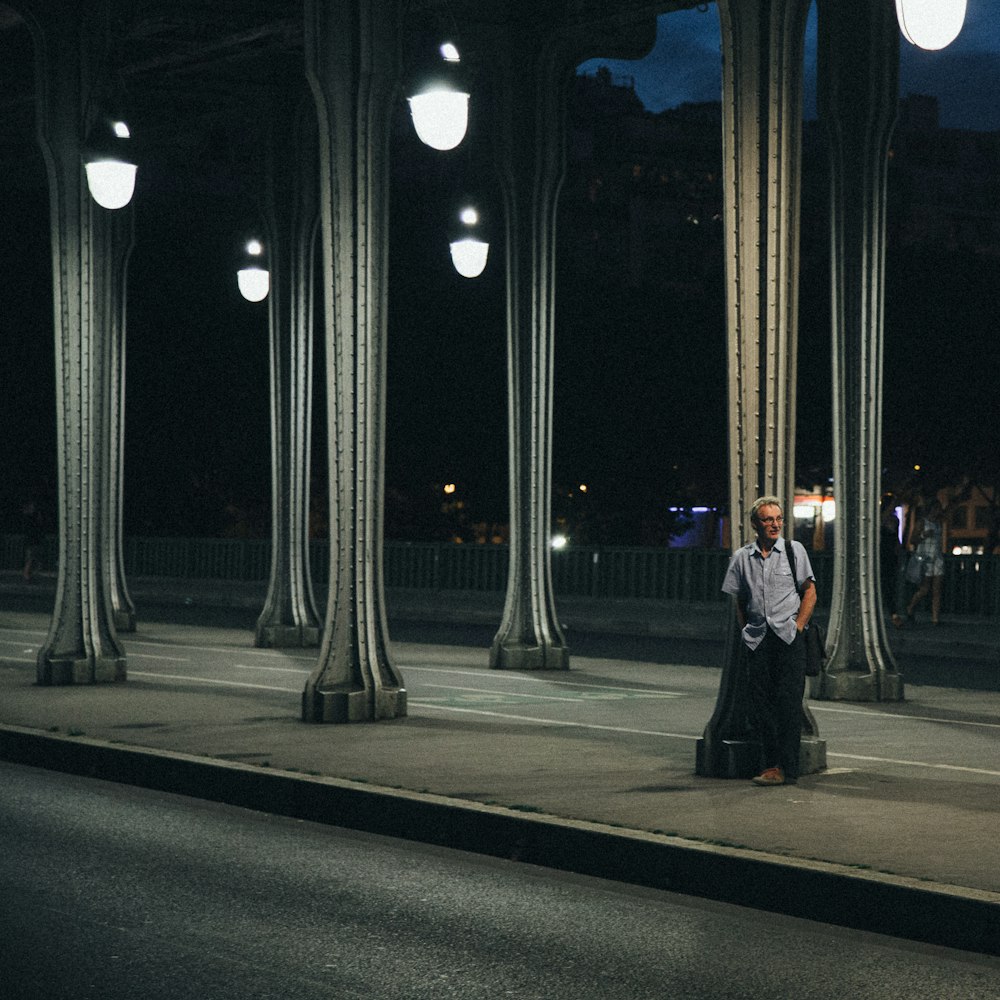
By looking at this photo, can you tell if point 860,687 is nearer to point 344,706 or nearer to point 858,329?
point 858,329

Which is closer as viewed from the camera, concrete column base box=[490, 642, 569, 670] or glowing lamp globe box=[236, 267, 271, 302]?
concrete column base box=[490, 642, 569, 670]

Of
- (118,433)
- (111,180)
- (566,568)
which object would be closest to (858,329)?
(111,180)

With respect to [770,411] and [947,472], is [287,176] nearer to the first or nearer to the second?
[770,411]

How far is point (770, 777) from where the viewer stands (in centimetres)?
1058

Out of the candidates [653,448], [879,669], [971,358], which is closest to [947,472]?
[971,358]

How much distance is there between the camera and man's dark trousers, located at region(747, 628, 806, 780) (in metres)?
10.5

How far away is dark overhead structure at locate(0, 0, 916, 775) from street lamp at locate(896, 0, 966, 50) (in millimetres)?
2550

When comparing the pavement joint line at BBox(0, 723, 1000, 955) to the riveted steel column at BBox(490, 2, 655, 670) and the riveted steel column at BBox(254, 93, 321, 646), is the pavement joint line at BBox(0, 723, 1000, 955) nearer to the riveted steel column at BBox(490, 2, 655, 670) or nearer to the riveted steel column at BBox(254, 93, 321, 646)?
the riveted steel column at BBox(490, 2, 655, 670)

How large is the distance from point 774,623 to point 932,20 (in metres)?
3.47

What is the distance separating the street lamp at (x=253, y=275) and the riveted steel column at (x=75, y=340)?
6.33m

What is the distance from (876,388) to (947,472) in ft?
131

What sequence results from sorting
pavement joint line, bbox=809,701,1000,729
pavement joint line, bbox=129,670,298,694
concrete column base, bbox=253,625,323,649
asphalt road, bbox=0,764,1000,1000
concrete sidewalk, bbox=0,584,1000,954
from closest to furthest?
asphalt road, bbox=0,764,1000,1000, concrete sidewalk, bbox=0,584,1000,954, pavement joint line, bbox=809,701,1000,729, pavement joint line, bbox=129,670,298,694, concrete column base, bbox=253,625,323,649

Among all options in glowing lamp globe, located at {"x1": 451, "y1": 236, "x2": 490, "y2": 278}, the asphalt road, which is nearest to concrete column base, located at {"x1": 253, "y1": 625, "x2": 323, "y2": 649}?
glowing lamp globe, located at {"x1": 451, "y1": 236, "x2": 490, "y2": 278}

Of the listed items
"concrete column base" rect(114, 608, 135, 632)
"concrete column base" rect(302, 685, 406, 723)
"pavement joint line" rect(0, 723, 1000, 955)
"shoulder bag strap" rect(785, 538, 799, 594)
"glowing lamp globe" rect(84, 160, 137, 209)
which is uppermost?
"glowing lamp globe" rect(84, 160, 137, 209)
